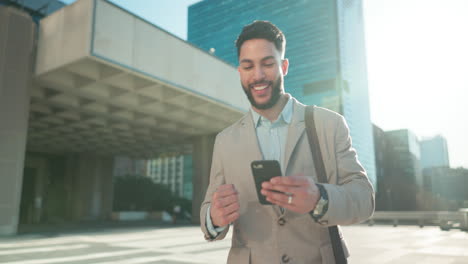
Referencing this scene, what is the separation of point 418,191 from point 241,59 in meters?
96.7

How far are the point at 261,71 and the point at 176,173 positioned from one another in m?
134

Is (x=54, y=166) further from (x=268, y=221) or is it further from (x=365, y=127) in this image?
(x=365, y=127)

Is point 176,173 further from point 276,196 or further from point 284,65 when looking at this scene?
point 276,196

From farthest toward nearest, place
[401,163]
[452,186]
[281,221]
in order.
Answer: [401,163] < [452,186] < [281,221]

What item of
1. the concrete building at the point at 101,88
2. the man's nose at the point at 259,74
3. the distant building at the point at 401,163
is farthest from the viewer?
the distant building at the point at 401,163

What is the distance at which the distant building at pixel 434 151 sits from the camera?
11700 cm

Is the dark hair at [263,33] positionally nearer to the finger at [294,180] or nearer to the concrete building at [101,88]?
the finger at [294,180]

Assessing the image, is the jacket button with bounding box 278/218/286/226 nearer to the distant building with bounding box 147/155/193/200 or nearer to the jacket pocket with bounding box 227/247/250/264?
the jacket pocket with bounding box 227/247/250/264

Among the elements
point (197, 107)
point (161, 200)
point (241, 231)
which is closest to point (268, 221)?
point (241, 231)

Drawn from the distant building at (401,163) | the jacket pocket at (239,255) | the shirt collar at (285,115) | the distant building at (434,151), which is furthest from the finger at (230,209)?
the distant building at (434,151)

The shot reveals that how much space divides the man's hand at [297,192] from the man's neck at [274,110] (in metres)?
0.65

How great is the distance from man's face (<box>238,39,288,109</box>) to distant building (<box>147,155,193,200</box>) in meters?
123

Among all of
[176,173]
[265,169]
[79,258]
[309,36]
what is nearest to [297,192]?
[265,169]

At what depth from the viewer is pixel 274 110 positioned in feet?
6.40
